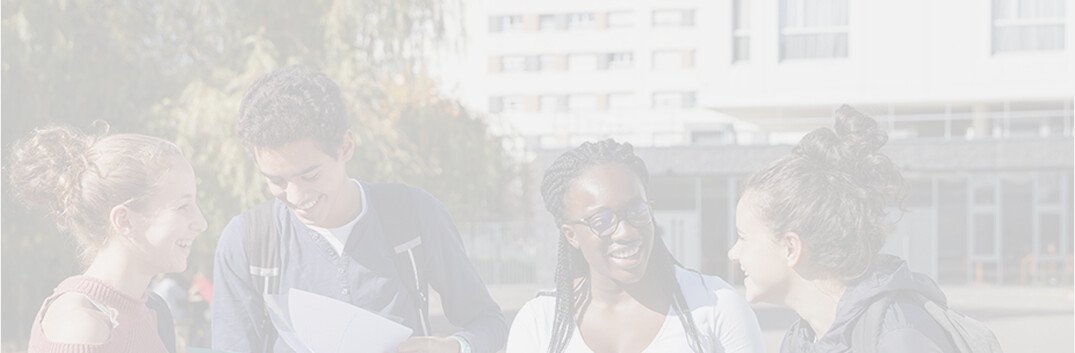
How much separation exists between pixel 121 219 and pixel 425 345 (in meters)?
0.78

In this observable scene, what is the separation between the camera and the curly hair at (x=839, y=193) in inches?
106

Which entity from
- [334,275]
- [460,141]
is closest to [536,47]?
[460,141]

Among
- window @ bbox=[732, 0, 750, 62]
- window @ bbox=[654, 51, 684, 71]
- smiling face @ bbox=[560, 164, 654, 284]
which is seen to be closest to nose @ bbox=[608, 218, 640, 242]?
smiling face @ bbox=[560, 164, 654, 284]

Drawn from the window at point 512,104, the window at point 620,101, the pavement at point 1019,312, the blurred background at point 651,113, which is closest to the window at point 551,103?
the window at point 512,104

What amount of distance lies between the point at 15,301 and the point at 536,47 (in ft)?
161

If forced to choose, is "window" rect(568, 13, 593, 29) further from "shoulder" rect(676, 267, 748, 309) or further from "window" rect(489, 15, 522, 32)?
"shoulder" rect(676, 267, 748, 309)

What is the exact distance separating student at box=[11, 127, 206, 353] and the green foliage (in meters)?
7.22

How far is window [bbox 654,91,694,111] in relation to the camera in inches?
2429

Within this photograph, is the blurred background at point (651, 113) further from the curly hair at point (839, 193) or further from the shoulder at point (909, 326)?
the shoulder at point (909, 326)

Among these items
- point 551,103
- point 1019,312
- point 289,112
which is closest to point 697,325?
point 289,112

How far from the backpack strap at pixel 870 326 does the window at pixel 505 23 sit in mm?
59228

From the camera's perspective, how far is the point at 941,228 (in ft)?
83.4

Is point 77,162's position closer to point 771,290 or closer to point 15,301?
point 771,290

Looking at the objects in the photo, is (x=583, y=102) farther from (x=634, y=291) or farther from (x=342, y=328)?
(x=634, y=291)
